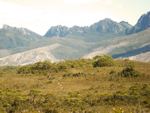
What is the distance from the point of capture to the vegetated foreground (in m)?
61.8

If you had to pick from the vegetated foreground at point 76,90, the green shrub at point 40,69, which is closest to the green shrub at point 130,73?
the vegetated foreground at point 76,90

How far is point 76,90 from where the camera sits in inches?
3194

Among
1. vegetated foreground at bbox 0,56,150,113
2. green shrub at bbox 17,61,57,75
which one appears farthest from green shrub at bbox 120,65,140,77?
green shrub at bbox 17,61,57,75

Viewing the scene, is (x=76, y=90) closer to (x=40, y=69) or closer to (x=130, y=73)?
(x=130, y=73)

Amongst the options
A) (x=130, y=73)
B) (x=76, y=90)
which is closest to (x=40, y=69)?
(x=130, y=73)

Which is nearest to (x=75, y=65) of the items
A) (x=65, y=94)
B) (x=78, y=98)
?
(x=65, y=94)

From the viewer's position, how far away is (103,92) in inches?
2933

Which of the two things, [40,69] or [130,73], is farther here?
[40,69]

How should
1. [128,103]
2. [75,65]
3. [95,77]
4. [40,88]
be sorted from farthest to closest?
[75,65], [95,77], [40,88], [128,103]

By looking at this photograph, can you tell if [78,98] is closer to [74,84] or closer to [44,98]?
[44,98]

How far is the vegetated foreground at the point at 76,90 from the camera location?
6184cm

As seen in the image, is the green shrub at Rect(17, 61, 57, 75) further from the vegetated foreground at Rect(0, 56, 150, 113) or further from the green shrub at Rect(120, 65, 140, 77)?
the green shrub at Rect(120, 65, 140, 77)

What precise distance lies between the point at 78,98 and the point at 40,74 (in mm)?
45104

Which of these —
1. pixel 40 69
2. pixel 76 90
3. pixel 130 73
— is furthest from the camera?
pixel 40 69
